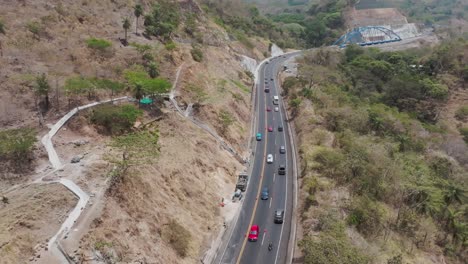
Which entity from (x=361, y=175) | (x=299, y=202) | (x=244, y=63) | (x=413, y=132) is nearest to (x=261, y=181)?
(x=299, y=202)

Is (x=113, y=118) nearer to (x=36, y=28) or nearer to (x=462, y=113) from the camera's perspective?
(x=36, y=28)

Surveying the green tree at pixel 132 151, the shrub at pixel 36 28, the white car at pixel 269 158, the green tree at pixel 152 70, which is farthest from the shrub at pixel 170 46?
the white car at pixel 269 158

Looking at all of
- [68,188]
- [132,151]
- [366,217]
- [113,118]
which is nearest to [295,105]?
[366,217]

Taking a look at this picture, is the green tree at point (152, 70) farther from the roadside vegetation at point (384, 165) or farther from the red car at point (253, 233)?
the red car at point (253, 233)

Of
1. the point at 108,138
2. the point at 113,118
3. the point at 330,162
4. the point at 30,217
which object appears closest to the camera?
the point at 30,217

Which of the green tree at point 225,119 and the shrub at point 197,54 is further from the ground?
the shrub at point 197,54

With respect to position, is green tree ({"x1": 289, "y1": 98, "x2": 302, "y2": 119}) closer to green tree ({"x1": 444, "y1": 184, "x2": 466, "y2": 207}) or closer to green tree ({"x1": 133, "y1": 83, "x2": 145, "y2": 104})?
green tree ({"x1": 444, "y1": 184, "x2": 466, "y2": 207})
